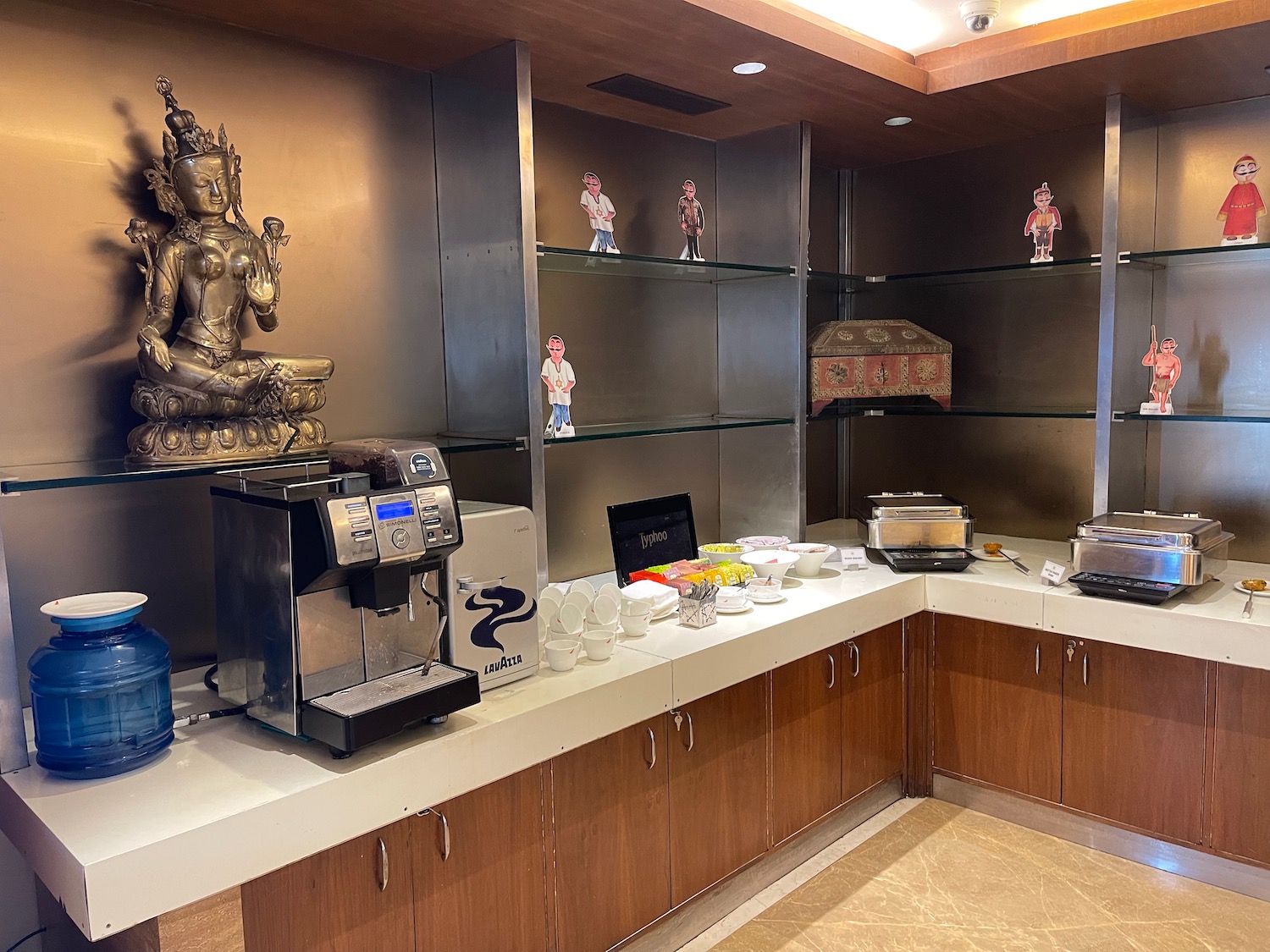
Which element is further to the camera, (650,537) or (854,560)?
(854,560)

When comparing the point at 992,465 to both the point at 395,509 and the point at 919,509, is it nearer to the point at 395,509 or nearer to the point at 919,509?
the point at 919,509

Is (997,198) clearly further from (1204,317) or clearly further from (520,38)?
(520,38)

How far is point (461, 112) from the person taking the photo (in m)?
2.52

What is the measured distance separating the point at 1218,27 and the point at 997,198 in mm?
1230

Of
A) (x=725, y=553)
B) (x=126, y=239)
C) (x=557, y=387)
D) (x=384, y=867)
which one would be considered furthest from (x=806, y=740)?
(x=126, y=239)

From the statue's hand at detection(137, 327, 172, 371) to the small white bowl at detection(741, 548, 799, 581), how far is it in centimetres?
175

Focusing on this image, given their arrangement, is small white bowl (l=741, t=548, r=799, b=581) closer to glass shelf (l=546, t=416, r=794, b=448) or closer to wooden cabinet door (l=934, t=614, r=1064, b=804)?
glass shelf (l=546, t=416, r=794, b=448)

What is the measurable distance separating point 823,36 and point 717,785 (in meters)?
2.02

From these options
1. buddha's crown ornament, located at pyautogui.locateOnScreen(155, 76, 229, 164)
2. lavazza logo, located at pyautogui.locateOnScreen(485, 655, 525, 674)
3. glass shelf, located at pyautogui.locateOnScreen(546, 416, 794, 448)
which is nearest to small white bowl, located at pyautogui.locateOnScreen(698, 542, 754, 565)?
glass shelf, located at pyautogui.locateOnScreen(546, 416, 794, 448)

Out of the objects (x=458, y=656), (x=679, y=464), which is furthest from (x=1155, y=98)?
(x=458, y=656)

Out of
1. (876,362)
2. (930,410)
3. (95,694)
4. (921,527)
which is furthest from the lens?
(930,410)

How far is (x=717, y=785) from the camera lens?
2451 mm

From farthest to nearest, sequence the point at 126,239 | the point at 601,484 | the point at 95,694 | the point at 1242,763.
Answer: the point at 601,484 → the point at 1242,763 → the point at 126,239 → the point at 95,694

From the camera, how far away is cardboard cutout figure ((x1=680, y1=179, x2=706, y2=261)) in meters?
3.06
